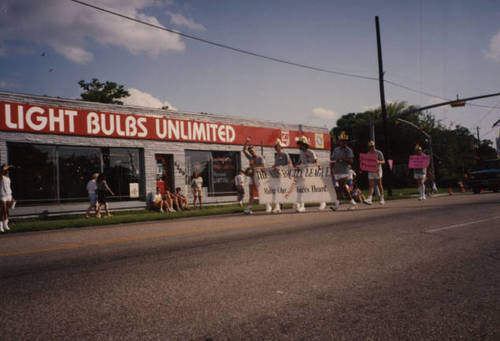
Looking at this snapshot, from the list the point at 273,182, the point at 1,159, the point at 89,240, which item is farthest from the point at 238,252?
the point at 1,159

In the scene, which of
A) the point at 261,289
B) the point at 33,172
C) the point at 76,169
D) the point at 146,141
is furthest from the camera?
the point at 146,141

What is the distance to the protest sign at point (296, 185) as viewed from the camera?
11305 millimetres

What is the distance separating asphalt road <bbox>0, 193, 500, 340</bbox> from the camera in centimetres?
233

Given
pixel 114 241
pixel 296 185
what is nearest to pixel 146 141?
→ pixel 296 185

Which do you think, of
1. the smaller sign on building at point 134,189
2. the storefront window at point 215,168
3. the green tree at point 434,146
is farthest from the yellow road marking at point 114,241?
the green tree at point 434,146

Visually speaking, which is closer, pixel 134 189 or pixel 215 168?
pixel 134 189

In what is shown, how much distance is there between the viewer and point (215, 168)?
20.8m

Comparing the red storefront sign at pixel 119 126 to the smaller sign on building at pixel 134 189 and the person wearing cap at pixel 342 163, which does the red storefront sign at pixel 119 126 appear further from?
the person wearing cap at pixel 342 163

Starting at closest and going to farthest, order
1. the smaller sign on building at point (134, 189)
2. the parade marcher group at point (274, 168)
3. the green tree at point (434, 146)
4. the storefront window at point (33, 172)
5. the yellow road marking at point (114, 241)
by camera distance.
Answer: the yellow road marking at point (114, 241)
the parade marcher group at point (274, 168)
the storefront window at point (33, 172)
the smaller sign on building at point (134, 189)
the green tree at point (434, 146)

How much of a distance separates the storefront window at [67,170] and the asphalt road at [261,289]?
10.4m

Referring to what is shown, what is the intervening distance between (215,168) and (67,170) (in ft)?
25.6

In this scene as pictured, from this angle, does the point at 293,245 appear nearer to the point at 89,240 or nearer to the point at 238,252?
the point at 238,252

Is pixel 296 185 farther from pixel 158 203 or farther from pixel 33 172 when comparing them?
pixel 33 172

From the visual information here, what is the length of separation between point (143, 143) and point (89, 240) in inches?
469
